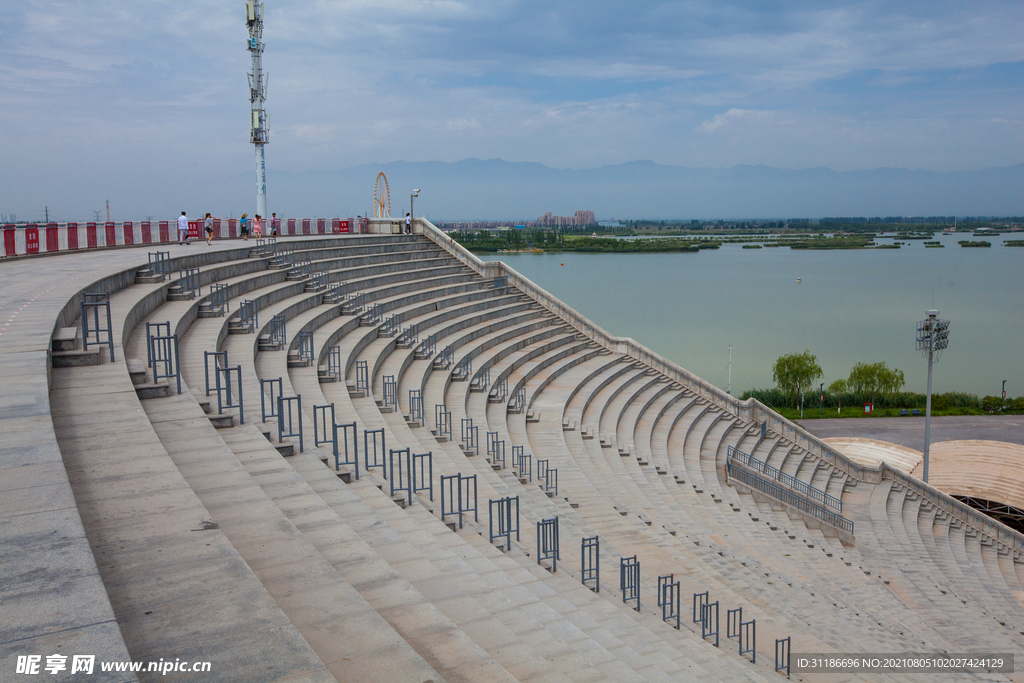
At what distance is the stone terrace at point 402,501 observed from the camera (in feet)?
12.2

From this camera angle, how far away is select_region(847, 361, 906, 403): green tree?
46.9 m

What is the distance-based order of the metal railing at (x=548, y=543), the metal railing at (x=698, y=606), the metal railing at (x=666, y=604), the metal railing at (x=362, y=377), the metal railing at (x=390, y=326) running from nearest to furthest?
the metal railing at (x=548, y=543) < the metal railing at (x=666, y=604) < the metal railing at (x=698, y=606) < the metal railing at (x=362, y=377) < the metal railing at (x=390, y=326)

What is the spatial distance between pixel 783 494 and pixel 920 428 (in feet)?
88.4

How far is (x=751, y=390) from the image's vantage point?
49.8 metres

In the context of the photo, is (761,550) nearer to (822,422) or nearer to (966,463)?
(966,463)

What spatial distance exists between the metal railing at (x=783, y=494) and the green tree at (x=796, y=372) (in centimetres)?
2938

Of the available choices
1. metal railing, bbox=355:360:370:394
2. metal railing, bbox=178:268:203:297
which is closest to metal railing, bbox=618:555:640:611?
metal railing, bbox=355:360:370:394

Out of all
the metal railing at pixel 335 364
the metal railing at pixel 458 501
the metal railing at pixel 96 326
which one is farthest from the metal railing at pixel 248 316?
the metal railing at pixel 458 501

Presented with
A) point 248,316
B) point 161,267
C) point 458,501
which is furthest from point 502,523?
point 161,267

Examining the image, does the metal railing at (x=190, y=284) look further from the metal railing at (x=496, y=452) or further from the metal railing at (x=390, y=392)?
the metal railing at (x=496, y=452)

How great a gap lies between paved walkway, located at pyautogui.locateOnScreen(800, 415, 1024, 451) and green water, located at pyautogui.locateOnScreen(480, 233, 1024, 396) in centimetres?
718

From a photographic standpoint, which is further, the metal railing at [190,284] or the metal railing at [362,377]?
the metal railing at [190,284]

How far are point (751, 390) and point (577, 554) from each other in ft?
141

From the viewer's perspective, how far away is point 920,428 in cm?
4109
